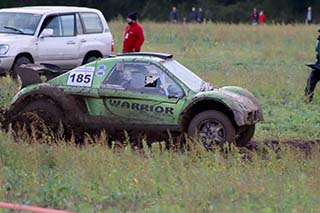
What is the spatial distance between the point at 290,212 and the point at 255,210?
0.32 m

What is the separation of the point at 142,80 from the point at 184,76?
2.09 feet

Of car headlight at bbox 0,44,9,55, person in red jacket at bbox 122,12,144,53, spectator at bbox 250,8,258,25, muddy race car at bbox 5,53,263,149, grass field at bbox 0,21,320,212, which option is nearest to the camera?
grass field at bbox 0,21,320,212

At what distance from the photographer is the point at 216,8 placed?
74562mm

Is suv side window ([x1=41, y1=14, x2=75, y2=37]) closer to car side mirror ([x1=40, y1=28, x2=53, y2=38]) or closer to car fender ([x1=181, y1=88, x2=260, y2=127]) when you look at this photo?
car side mirror ([x1=40, y1=28, x2=53, y2=38])

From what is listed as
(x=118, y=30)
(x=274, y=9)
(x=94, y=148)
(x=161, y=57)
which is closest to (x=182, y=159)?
(x=94, y=148)

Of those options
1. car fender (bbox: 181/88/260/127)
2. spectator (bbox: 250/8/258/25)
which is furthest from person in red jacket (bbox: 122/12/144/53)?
spectator (bbox: 250/8/258/25)

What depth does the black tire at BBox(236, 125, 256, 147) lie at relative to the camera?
42.1 feet

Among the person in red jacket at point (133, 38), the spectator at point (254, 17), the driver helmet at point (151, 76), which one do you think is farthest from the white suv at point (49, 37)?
the spectator at point (254, 17)

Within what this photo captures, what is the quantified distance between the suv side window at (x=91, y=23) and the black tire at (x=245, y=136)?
9.92 metres

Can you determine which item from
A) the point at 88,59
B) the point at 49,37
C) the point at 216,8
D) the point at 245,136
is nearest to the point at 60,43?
the point at 49,37

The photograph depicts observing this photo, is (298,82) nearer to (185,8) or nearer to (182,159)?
(182,159)

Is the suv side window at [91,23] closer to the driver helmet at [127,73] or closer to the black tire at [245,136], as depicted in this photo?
the driver helmet at [127,73]

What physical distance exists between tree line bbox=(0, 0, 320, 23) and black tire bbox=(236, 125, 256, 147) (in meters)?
58.5

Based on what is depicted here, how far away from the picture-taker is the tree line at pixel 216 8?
72.6 m
